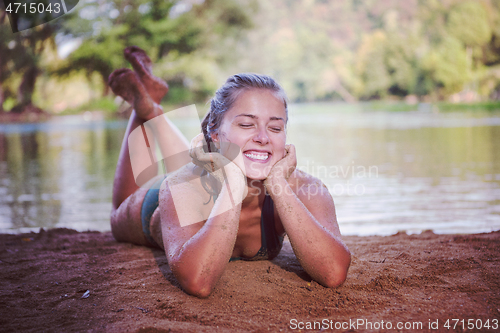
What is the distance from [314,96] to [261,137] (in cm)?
5737

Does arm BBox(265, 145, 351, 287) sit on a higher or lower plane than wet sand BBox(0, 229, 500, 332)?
higher

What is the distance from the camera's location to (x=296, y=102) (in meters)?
59.2

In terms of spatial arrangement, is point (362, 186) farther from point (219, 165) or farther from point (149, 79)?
point (219, 165)

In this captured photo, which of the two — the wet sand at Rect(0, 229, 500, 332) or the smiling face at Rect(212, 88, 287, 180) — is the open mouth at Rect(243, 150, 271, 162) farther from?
the wet sand at Rect(0, 229, 500, 332)

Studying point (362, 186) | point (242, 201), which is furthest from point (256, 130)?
point (362, 186)

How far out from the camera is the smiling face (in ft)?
7.17

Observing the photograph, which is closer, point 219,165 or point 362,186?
point 219,165

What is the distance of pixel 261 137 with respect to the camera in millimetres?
2189

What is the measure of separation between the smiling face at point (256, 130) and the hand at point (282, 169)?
4cm

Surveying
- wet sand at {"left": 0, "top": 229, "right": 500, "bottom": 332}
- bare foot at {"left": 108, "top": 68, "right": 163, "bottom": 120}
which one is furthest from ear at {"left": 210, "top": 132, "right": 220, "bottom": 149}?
bare foot at {"left": 108, "top": 68, "right": 163, "bottom": 120}

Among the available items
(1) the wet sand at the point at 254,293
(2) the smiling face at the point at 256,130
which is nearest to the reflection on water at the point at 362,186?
(2) the smiling face at the point at 256,130

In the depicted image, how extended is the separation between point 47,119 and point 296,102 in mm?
36967

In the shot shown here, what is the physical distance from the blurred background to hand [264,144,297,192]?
86 centimetres

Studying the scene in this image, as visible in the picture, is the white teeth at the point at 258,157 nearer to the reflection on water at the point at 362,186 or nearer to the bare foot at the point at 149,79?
the reflection on water at the point at 362,186
